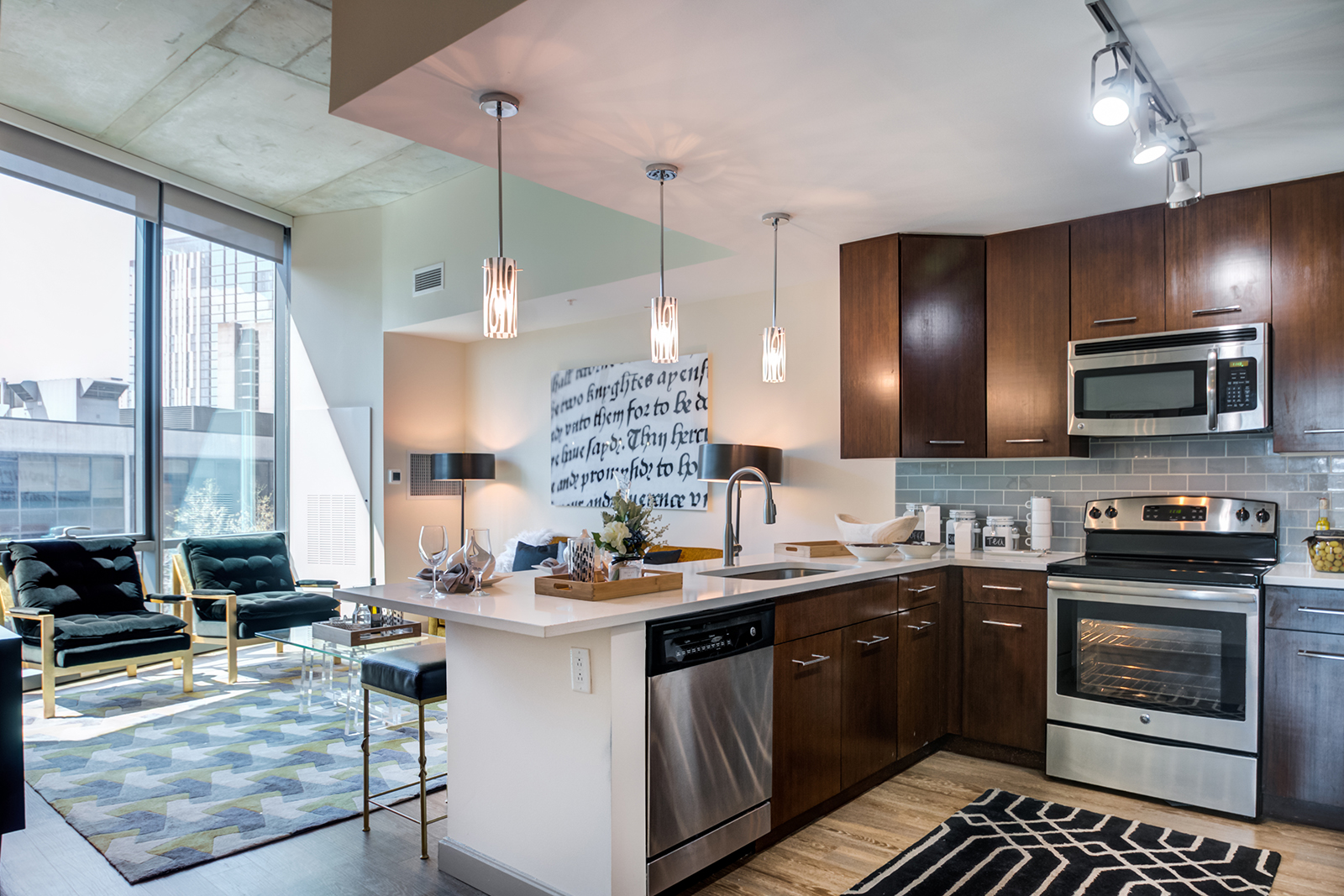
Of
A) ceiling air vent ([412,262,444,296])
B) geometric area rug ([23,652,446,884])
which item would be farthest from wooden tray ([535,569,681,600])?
ceiling air vent ([412,262,444,296])

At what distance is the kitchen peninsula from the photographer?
7.04 feet

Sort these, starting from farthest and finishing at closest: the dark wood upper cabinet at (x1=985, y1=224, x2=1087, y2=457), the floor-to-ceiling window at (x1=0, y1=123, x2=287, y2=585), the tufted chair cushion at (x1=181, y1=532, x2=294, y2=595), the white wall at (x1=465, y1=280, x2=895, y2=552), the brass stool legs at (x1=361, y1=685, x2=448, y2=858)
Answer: the tufted chair cushion at (x1=181, y1=532, x2=294, y2=595) → the floor-to-ceiling window at (x1=0, y1=123, x2=287, y2=585) → the white wall at (x1=465, y1=280, x2=895, y2=552) → the dark wood upper cabinet at (x1=985, y1=224, x2=1087, y2=457) → the brass stool legs at (x1=361, y1=685, x2=448, y2=858)

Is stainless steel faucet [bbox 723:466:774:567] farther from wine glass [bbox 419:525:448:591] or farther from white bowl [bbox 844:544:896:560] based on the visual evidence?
wine glass [bbox 419:525:448:591]

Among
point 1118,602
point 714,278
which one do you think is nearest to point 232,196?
point 714,278

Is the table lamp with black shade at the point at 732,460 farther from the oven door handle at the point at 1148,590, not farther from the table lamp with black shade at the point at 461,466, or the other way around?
the table lamp with black shade at the point at 461,466

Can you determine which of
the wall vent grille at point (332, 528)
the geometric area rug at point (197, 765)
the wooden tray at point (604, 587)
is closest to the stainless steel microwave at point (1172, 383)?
the wooden tray at point (604, 587)

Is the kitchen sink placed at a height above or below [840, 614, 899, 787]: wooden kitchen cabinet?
above

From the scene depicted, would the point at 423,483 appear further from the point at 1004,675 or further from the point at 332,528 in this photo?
the point at 1004,675

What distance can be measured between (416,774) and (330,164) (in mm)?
4577

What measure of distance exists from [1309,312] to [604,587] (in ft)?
9.84

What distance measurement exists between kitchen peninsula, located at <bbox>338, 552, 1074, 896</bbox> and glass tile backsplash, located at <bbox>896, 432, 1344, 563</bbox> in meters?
1.75

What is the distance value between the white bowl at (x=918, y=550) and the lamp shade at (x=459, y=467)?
4083 millimetres

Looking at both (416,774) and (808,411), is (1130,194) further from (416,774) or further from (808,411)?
(416,774)

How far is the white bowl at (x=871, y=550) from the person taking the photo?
3637 millimetres
